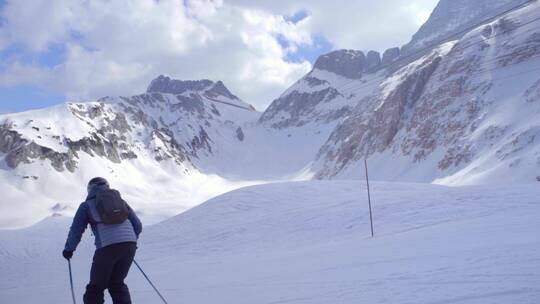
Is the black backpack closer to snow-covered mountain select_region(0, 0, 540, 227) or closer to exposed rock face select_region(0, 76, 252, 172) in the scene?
snow-covered mountain select_region(0, 0, 540, 227)

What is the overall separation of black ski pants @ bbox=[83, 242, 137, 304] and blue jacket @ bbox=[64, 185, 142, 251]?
87mm

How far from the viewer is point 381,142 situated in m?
108

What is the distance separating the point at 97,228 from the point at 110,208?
312mm

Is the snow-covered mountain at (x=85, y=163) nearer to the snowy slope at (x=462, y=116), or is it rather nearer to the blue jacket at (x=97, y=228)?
the snowy slope at (x=462, y=116)

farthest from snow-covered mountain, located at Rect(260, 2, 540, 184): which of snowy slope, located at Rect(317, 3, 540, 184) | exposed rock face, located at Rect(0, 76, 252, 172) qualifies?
exposed rock face, located at Rect(0, 76, 252, 172)

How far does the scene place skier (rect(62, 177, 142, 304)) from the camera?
19.2 ft

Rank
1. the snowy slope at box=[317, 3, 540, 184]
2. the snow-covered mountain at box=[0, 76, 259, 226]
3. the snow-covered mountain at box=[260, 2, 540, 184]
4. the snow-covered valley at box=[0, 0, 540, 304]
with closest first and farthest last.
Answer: the snow-covered valley at box=[0, 0, 540, 304] < the snowy slope at box=[317, 3, 540, 184] < the snow-covered mountain at box=[260, 2, 540, 184] < the snow-covered mountain at box=[0, 76, 259, 226]

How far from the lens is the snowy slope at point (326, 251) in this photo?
23.1 feet

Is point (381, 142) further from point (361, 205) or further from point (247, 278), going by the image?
point (247, 278)

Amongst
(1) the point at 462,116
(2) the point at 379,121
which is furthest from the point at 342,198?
(2) the point at 379,121

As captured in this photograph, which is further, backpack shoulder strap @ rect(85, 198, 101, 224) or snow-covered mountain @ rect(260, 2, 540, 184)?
snow-covered mountain @ rect(260, 2, 540, 184)

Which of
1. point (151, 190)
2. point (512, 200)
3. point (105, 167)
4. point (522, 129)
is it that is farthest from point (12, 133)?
point (512, 200)

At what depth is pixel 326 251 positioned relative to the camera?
14.3 meters

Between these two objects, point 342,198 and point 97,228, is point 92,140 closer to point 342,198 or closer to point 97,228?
point 342,198
